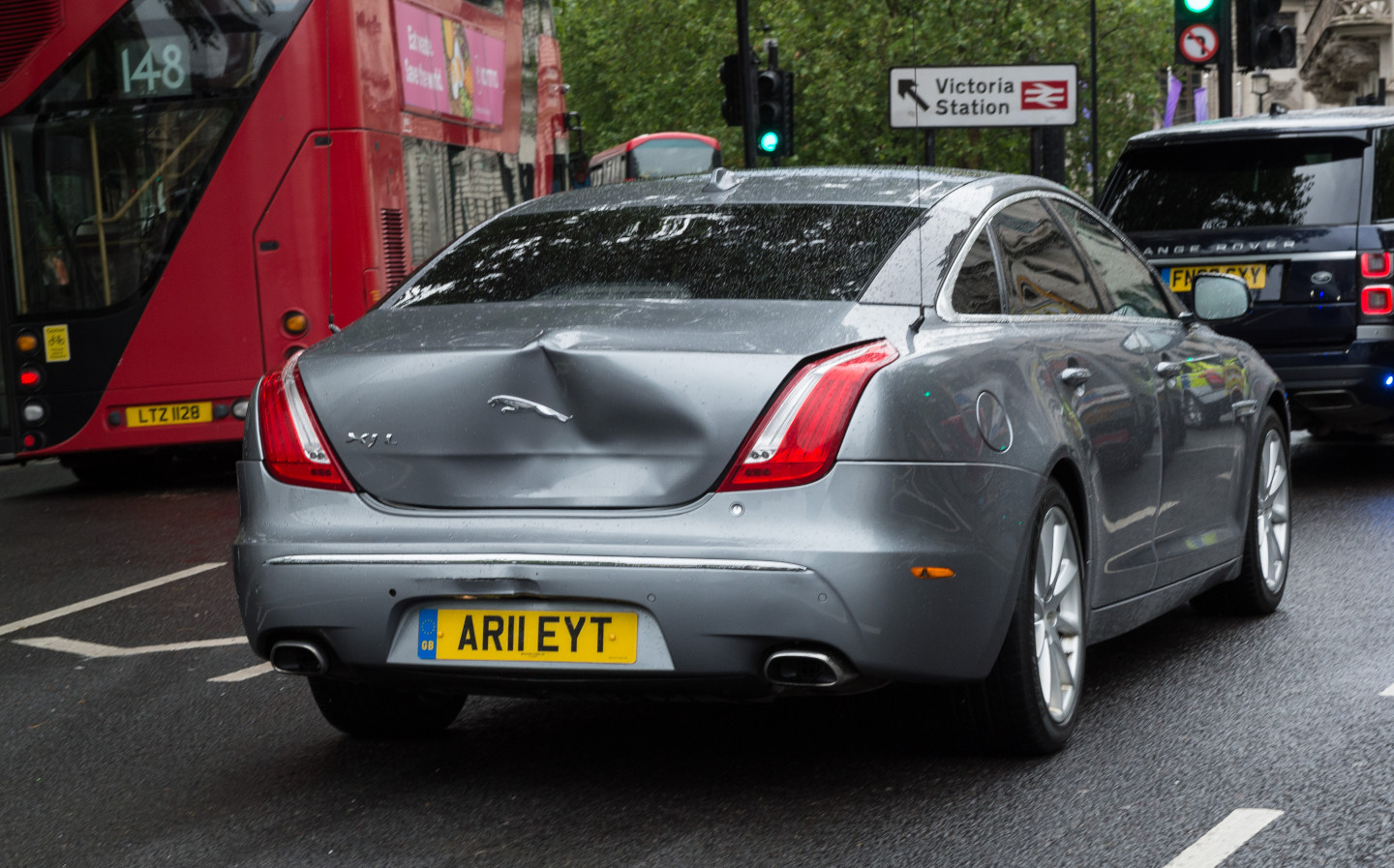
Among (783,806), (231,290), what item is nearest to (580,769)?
(783,806)

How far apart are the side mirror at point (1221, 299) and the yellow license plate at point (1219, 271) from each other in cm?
362

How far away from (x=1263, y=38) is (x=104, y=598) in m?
11.7

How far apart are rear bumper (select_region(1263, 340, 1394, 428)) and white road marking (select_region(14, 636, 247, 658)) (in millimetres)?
5575

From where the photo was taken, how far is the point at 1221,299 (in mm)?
6383

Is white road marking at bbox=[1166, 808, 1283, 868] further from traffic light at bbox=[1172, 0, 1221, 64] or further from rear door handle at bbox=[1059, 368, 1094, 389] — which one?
traffic light at bbox=[1172, 0, 1221, 64]

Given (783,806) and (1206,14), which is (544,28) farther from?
(783,806)

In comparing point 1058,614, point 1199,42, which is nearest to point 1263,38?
point 1199,42

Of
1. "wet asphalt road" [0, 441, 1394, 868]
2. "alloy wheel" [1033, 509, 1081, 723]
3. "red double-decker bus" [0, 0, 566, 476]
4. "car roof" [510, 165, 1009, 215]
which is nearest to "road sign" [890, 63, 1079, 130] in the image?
"red double-decker bus" [0, 0, 566, 476]

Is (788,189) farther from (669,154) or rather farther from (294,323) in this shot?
(669,154)

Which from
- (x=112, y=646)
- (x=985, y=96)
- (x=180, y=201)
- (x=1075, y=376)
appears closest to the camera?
(x=1075, y=376)

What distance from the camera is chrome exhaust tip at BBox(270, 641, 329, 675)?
4.41 metres

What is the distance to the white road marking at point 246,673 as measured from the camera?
20.4 feet

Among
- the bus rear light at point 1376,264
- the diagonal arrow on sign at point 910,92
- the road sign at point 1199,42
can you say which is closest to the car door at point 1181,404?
the bus rear light at point 1376,264

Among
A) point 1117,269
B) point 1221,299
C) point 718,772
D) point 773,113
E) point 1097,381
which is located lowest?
point 718,772
